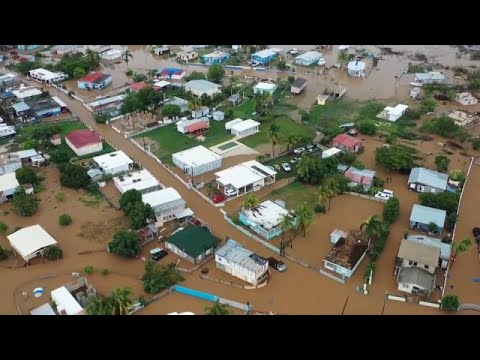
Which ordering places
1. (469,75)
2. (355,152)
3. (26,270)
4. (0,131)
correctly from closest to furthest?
(26,270), (355,152), (0,131), (469,75)

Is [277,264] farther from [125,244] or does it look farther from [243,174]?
[243,174]

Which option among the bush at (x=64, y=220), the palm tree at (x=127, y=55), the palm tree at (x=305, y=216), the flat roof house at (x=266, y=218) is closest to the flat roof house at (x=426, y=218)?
the palm tree at (x=305, y=216)

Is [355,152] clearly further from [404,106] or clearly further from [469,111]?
[469,111]

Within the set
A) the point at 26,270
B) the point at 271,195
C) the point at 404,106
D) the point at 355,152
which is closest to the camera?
the point at 26,270

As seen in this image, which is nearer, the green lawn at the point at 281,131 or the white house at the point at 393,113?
the green lawn at the point at 281,131

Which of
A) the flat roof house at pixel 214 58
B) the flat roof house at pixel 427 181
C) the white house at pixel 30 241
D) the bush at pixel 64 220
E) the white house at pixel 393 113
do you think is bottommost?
A: the bush at pixel 64 220

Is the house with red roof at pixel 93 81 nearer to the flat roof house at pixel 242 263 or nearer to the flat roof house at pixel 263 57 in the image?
the flat roof house at pixel 263 57

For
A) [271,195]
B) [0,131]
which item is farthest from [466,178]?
[0,131]
